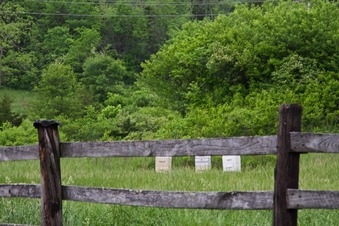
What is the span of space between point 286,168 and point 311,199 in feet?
0.92

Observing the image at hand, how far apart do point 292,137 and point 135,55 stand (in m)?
76.9

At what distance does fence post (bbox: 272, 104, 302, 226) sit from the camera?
4.68 meters

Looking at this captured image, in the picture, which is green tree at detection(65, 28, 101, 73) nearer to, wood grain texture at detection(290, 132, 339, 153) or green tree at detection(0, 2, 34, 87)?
green tree at detection(0, 2, 34, 87)

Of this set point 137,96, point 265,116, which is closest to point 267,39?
point 265,116

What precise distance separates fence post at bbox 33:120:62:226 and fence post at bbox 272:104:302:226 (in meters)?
2.04

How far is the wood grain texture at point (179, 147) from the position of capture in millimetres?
4852

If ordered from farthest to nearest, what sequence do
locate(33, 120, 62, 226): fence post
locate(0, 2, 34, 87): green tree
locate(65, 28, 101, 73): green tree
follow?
locate(65, 28, 101, 73): green tree < locate(0, 2, 34, 87): green tree < locate(33, 120, 62, 226): fence post

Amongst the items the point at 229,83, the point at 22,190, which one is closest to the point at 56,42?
the point at 229,83

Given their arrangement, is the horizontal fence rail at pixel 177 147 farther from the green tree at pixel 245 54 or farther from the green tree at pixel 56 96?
the green tree at pixel 56 96

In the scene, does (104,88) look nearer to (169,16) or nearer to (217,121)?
(169,16)

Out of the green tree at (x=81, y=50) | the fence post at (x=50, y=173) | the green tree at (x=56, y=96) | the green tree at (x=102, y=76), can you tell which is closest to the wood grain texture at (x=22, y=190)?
the fence post at (x=50, y=173)

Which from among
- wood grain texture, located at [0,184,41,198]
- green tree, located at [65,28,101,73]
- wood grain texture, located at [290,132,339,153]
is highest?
green tree, located at [65,28,101,73]

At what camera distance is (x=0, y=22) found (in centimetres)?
6356

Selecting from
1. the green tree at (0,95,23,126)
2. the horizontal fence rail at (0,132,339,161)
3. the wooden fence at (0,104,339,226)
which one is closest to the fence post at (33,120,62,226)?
the wooden fence at (0,104,339,226)
